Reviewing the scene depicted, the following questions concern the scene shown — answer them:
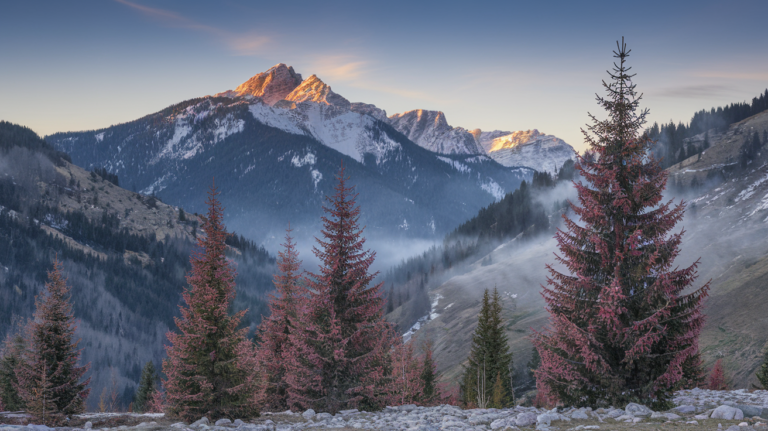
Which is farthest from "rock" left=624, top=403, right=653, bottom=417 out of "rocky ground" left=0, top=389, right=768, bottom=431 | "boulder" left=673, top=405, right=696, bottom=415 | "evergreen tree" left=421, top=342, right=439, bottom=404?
"evergreen tree" left=421, top=342, right=439, bottom=404

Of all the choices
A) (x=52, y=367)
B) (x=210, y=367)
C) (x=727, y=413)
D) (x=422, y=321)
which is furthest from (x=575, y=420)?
(x=422, y=321)

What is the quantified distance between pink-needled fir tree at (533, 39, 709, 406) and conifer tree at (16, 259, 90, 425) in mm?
28395

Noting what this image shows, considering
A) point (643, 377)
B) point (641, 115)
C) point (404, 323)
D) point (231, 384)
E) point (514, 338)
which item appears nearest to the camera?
point (643, 377)

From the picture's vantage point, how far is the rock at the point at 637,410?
1590 cm

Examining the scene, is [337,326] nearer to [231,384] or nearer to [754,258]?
[231,384]

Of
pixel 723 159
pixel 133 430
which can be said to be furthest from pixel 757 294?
pixel 723 159

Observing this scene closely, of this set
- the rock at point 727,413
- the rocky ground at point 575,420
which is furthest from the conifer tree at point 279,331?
the rock at point 727,413

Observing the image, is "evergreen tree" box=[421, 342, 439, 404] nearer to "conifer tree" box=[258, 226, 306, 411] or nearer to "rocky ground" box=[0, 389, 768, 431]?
"conifer tree" box=[258, 226, 306, 411]

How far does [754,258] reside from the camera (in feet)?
326

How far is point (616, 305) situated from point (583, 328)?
1.51 metres

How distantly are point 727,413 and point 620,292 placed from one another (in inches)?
186

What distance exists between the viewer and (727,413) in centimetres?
1433

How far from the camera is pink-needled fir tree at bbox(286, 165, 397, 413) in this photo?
2520cm

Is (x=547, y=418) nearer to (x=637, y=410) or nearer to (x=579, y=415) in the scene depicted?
(x=579, y=415)
